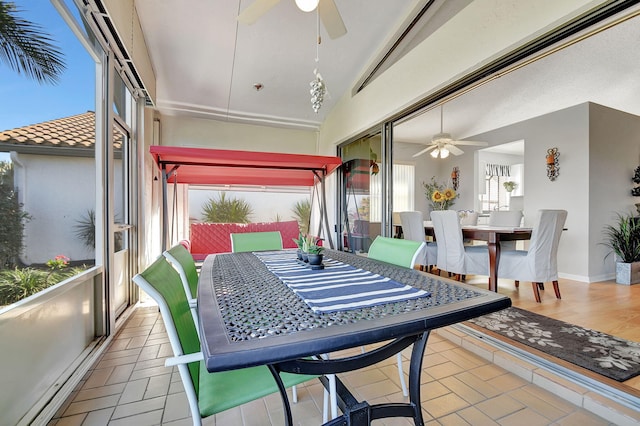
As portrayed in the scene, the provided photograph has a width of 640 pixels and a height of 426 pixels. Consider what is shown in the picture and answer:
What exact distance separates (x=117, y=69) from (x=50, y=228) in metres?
1.73

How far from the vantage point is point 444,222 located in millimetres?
3404

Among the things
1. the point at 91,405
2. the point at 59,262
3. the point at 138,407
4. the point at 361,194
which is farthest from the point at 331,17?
the point at 91,405

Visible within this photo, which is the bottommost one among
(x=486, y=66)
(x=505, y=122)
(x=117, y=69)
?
(x=486, y=66)

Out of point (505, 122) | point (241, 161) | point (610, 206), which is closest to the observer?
point (241, 161)

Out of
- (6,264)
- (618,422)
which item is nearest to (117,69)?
(6,264)

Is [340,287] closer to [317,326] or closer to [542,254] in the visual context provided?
[317,326]

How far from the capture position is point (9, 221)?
4.39 ft

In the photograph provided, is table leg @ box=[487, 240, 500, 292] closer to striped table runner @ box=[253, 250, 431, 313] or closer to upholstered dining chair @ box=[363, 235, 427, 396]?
upholstered dining chair @ box=[363, 235, 427, 396]

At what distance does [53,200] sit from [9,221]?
0.41 meters

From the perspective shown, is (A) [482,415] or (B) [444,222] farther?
(B) [444,222]

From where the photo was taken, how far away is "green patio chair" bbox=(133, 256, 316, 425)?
844mm

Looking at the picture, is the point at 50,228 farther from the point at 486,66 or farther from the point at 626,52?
the point at 626,52

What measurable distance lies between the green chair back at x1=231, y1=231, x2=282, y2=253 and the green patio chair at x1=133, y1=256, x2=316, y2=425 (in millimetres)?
1285

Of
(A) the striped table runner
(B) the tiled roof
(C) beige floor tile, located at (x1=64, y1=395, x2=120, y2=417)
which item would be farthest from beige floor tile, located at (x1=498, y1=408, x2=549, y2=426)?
(B) the tiled roof
